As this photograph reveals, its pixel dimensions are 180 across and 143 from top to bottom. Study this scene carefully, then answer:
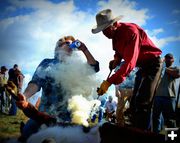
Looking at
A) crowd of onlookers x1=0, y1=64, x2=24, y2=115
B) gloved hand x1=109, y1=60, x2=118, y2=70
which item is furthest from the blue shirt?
crowd of onlookers x1=0, y1=64, x2=24, y2=115

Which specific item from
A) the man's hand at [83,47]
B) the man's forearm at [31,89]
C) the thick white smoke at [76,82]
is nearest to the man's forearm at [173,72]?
the thick white smoke at [76,82]

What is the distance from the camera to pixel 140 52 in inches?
145

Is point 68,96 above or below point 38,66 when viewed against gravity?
below

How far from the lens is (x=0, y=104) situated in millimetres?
9109

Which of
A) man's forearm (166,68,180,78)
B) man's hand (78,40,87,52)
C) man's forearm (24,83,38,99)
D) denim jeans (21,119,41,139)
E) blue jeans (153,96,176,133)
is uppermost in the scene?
man's hand (78,40,87,52)

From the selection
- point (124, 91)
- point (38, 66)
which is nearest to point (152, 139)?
point (38, 66)

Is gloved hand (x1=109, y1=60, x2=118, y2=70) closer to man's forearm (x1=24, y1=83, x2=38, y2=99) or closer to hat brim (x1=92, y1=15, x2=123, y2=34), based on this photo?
hat brim (x1=92, y1=15, x2=123, y2=34)

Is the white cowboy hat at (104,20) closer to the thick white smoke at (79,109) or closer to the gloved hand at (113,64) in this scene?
the gloved hand at (113,64)

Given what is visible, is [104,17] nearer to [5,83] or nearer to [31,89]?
[31,89]

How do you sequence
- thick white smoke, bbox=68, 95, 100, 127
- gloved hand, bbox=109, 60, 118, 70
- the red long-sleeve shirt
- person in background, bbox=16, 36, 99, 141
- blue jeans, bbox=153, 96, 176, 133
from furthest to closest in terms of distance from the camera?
blue jeans, bbox=153, 96, 176, 133
gloved hand, bbox=109, 60, 118, 70
person in background, bbox=16, 36, 99, 141
thick white smoke, bbox=68, 95, 100, 127
the red long-sleeve shirt

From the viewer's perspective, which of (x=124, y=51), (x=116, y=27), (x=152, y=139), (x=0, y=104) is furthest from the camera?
(x=0, y=104)

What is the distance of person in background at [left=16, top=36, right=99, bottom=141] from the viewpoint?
11.6 ft

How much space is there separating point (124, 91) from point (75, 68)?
3158 mm

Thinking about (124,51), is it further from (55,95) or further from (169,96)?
Answer: (169,96)
